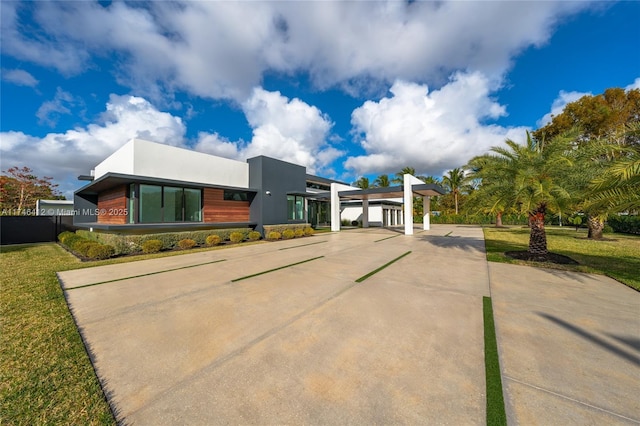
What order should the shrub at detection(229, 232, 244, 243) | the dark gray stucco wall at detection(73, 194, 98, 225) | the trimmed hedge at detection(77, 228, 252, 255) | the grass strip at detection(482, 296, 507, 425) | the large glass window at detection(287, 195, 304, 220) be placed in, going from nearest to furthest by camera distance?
the grass strip at detection(482, 296, 507, 425) → the trimmed hedge at detection(77, 228, 252, 255) → the shrub at detection(229, 232, 244, 243) → the dark gray stucco wall at detection(73, 194, 98, 225) → the large glass window at detection(287, 195, 304, 220)

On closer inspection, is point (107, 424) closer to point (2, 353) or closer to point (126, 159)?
point (2, 353)

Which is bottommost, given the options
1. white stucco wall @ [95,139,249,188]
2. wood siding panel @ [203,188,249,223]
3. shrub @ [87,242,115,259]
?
shrub @ [87,242,115,259]

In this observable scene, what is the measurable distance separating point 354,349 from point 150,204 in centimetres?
1331

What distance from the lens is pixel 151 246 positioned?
11.5 meters

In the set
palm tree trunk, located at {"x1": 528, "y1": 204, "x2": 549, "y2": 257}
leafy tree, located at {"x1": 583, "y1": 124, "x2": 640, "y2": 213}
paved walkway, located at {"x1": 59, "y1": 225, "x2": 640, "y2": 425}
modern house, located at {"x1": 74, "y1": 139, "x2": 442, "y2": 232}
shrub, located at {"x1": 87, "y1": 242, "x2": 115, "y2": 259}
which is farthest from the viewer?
modern house, located at {"x1": 74, "y1": 139, "x2": 442, "y2": 232}

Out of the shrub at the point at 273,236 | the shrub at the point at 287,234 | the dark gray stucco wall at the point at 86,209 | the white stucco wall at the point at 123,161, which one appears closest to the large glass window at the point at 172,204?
the white stucco wall at the point at 123,161

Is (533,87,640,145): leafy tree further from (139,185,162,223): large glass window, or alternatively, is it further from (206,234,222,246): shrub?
(139,185,162,223): large glass window

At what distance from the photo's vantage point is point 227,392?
8.20 feet

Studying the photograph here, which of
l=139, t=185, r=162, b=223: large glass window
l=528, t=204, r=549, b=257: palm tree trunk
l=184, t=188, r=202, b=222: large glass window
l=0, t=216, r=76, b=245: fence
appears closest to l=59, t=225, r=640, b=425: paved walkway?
l=528, t=204, r=549, b=257: palm tree trunk

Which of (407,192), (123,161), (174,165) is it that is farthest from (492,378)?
(407,192)

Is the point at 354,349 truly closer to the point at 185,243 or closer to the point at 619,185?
the point at 619,185

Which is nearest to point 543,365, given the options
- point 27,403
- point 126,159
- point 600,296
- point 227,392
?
point 227,392

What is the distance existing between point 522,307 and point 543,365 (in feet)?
6.87

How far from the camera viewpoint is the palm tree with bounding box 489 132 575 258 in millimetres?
8344
